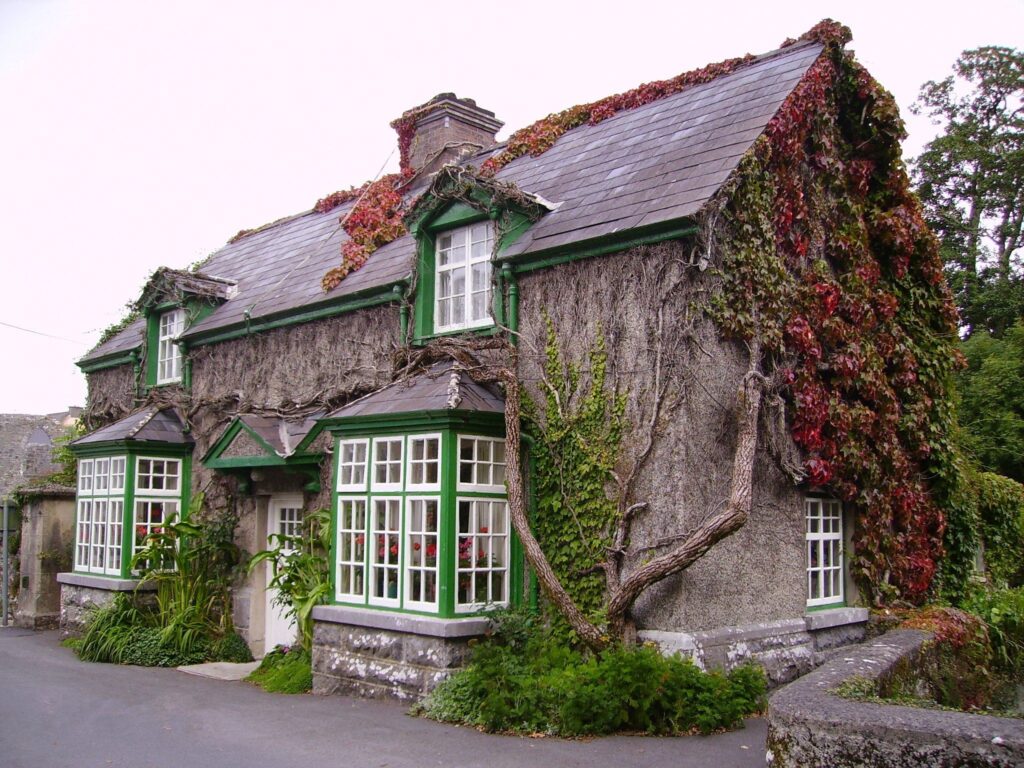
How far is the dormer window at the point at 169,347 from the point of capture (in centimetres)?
1673

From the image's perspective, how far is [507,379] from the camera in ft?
33.7

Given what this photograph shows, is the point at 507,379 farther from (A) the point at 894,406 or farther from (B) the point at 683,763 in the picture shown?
(A) the point at 894,406

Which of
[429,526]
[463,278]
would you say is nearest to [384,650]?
[429,526]

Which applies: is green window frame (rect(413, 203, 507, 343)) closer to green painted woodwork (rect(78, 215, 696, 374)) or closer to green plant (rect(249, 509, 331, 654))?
green painted woodwork (rect(78, 215, 696, 374))

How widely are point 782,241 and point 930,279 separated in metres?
3.72

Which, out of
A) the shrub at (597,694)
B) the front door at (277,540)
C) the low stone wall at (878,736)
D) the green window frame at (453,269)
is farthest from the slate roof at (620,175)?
the low stone wall at (878,736)

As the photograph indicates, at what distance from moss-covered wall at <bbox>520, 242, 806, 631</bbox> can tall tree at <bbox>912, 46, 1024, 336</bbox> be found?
64.3ft

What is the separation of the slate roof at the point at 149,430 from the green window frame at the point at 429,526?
5581 millimetres

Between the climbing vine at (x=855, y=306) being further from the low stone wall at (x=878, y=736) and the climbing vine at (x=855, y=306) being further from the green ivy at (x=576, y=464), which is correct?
the low stone wall at (x=878, y=736)

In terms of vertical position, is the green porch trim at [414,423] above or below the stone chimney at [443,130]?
below

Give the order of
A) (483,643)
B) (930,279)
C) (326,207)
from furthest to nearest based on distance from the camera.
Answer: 1. (326,207)
2. (930,279)
3. (483,643)

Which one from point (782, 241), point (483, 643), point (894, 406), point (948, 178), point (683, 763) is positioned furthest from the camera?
point (948, 178)

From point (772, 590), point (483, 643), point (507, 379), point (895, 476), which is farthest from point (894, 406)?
point (483, 643)

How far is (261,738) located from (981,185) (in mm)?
26489
